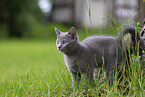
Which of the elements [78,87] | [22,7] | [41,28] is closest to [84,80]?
[78,87]

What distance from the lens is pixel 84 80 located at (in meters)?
→ 2.24

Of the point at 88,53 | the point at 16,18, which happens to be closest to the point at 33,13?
the point at 16,18

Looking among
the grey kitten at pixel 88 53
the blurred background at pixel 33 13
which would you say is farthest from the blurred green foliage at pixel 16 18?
the grey kitten at pixel 88 53

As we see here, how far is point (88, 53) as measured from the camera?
2.38 meters

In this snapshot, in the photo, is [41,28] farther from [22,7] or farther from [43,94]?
[43,94]

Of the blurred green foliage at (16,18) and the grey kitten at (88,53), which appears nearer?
the grey kitten at (88,53)

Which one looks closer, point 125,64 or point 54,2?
point 125,64

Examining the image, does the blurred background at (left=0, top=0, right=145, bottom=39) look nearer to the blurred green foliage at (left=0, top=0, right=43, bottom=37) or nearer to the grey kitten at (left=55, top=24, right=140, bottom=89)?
the blurred green foliage at (left=0, top=0, right=43, bottom=37)

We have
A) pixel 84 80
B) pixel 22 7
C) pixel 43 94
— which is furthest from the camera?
pixel 22 7

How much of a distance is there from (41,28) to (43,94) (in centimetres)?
1762

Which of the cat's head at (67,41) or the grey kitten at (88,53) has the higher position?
the cat's head at (67,41)

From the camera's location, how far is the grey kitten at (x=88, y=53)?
7.55ft

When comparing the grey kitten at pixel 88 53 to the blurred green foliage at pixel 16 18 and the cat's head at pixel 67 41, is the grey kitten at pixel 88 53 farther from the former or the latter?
the blurred green foliage at pixel 16 18

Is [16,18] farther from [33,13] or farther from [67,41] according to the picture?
[67,41]
